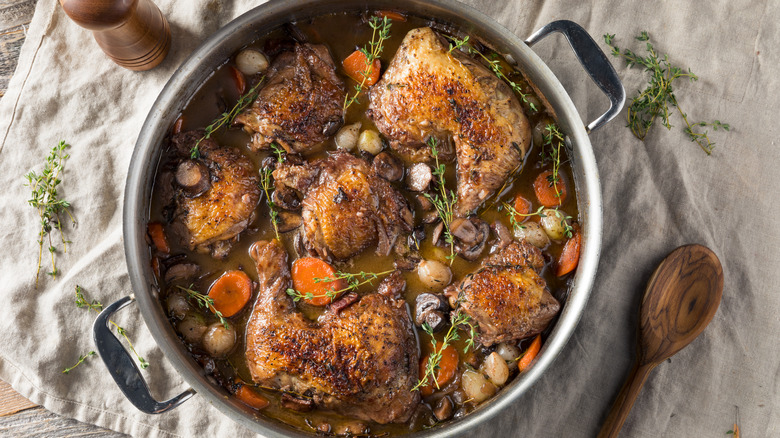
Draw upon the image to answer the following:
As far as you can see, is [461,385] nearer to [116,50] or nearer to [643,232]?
[643,232]

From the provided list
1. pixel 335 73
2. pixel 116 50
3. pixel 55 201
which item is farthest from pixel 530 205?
pixel 55 201

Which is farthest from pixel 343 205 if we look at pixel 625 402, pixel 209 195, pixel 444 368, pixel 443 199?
pixel 625 402

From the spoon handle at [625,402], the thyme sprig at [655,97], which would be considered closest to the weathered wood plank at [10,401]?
the spoon handle at [625,402]

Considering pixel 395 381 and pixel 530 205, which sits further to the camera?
pixel 530 205

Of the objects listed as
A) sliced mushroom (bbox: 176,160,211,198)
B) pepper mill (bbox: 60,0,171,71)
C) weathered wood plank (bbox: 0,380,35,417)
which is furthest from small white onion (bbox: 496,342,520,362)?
weathered wood plank (bbox: 0,380,35,417)

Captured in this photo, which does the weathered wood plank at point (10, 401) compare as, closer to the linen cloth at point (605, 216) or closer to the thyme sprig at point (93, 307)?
the linen cloth at point (605, 216)

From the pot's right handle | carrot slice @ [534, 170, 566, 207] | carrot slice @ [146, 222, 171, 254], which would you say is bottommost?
carrot slice @ [146, 222, 171, 254]

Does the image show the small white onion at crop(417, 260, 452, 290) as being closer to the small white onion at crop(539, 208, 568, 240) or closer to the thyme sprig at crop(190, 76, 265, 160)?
the small white onion at crop(539, 208, 568, 240)
